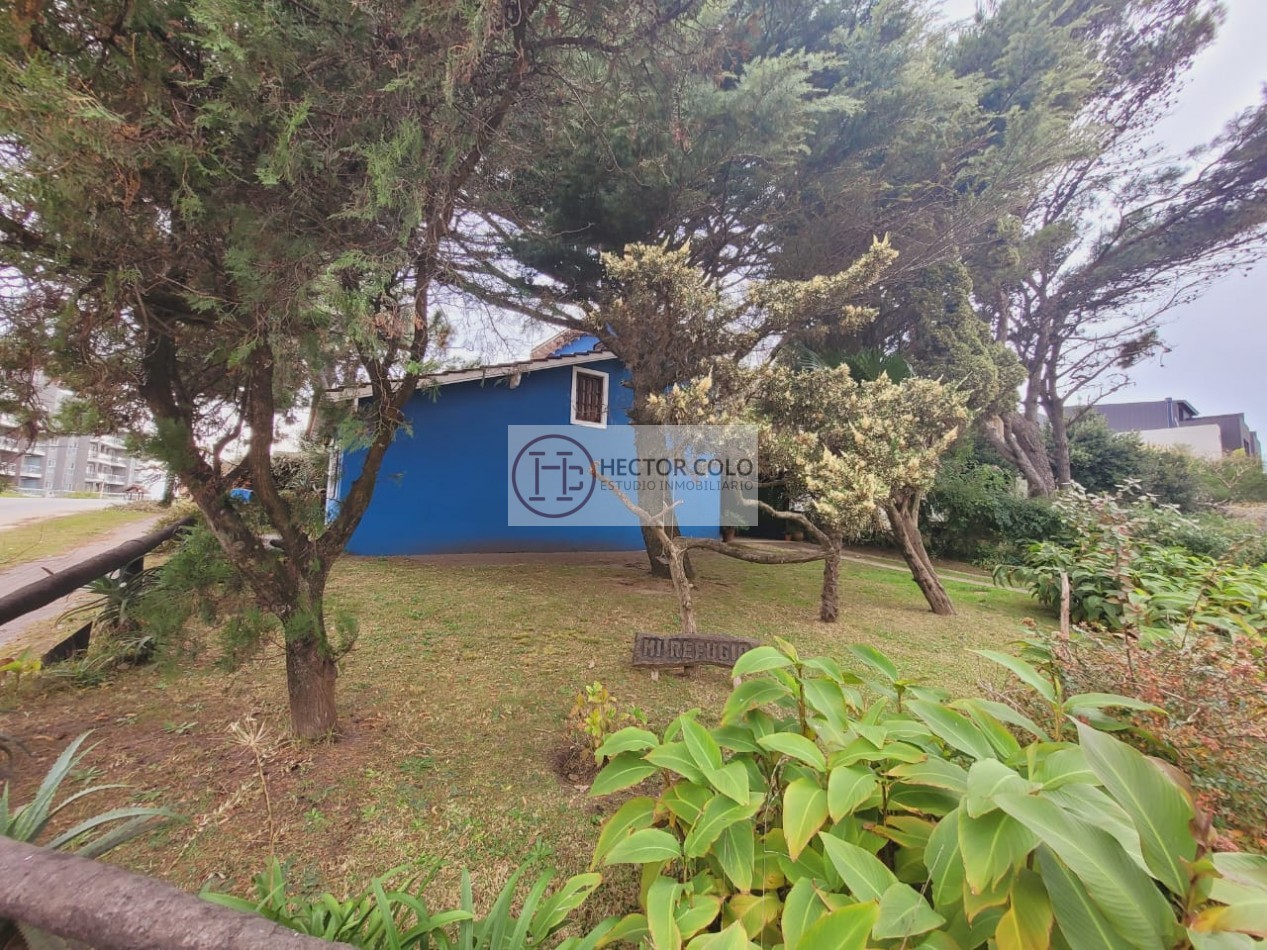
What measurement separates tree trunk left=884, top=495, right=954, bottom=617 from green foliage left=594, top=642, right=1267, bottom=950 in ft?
15.6

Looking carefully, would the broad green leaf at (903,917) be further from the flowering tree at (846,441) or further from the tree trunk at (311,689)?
the flowering tree at (846,441)

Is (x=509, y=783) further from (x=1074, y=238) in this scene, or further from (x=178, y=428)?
(x=1074, y=238)

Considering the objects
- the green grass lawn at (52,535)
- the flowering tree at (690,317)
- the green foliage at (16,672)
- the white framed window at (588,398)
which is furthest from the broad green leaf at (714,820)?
the white framed window at (588,398)

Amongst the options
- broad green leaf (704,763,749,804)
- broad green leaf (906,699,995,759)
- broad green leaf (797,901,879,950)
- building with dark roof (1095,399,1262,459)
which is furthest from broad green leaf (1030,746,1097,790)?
building with dark roof (1095,399,1262,459)

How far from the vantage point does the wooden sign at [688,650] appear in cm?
347

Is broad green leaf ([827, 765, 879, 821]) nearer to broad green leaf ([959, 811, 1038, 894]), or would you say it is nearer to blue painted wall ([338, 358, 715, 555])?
broad green leaf ([959, 811, 1038, 894])

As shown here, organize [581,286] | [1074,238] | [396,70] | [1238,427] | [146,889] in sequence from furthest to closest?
[1238,427]
[1074,238]
[581,286]
[396,70]
[146,889]

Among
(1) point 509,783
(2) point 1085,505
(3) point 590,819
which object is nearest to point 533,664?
(1) point 509,783

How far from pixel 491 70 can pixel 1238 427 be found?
38.3 meters

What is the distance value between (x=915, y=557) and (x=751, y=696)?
5527mm

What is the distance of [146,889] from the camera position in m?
0.69

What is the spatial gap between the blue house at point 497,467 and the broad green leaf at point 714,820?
6.53 m

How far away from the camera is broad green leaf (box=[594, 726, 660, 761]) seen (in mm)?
1582

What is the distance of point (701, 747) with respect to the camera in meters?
1.53
